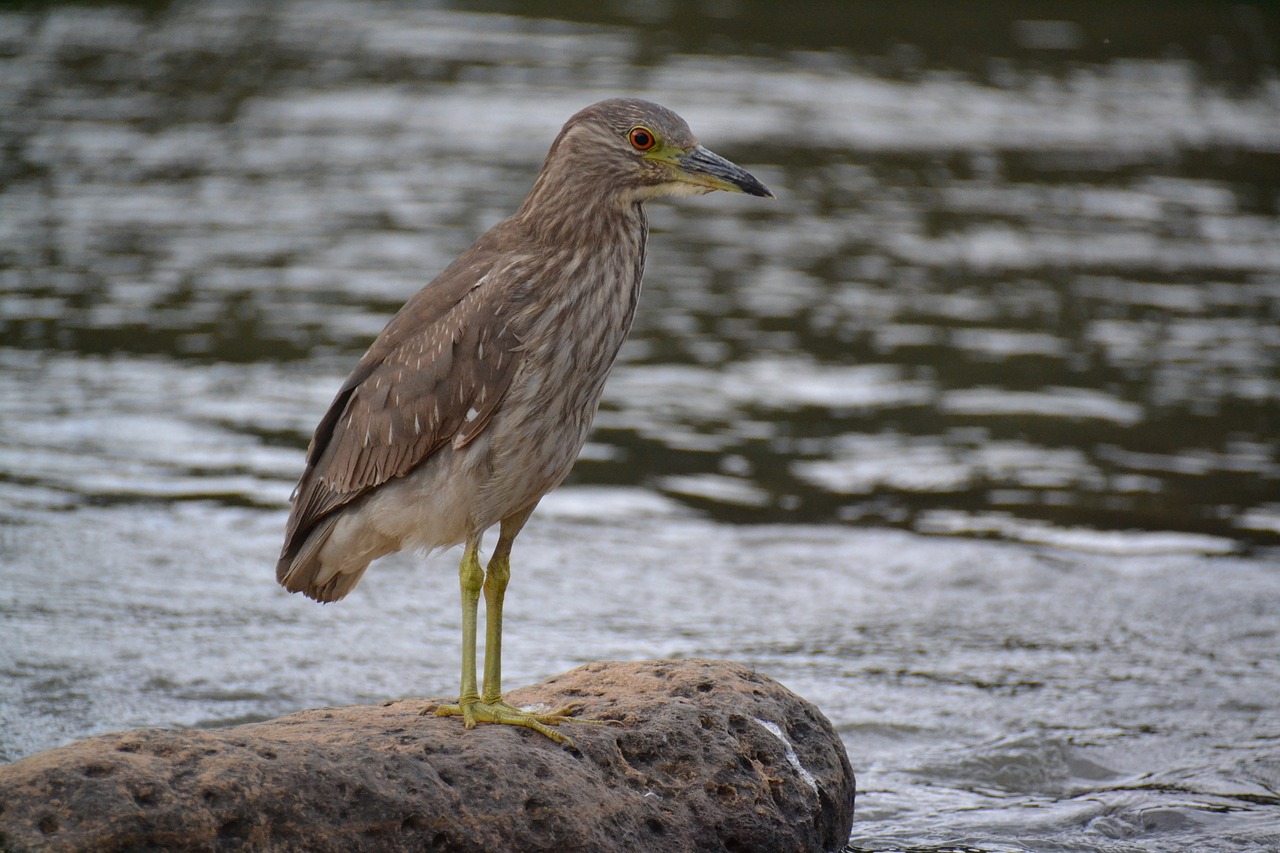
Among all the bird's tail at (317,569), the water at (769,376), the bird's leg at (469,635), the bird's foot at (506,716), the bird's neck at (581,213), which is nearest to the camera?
the bird's foot at (506,716)

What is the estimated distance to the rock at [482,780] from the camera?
166 inches

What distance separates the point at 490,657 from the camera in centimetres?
541

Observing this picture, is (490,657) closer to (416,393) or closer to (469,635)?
(469,635)

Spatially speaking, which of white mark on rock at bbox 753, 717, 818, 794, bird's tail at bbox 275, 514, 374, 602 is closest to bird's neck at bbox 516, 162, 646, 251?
bird's tail at bbox 275, 514, 374, 602

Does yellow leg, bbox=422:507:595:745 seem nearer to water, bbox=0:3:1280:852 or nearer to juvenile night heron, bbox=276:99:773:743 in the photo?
juvenile night heron, bbox=276:99:773:743

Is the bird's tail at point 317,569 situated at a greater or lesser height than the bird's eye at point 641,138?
lesser

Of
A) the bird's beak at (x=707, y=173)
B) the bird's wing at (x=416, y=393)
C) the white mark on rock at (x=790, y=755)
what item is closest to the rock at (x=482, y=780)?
the white mark on rock at (x=790, y=755)

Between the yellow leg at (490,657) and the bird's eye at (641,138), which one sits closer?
the yellow leg at (490,657)

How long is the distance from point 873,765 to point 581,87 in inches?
459

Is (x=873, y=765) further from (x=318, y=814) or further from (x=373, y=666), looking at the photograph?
(x=318, y=814)

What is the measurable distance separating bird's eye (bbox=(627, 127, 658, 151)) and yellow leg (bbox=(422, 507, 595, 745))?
4.32ft

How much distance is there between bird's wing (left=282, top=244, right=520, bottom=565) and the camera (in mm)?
5285

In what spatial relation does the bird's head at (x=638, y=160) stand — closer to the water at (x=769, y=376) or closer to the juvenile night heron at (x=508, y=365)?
the juvenile night heron at (x=508, y=365)

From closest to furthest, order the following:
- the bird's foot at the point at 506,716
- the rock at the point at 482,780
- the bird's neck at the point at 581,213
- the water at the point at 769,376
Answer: the rock at the point at 482,780 → the bird's foot at the point at 506,716 → the bird's neck at the point at 581,213 → the water at the point at 769,376
